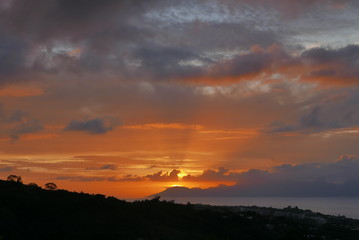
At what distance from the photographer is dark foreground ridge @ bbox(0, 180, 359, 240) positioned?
119 ft

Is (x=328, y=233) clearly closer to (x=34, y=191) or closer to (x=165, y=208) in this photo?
(x=165, y=208)

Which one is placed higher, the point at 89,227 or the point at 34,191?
the point at 34,191

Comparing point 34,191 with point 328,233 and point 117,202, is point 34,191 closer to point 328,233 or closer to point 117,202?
point 117,202

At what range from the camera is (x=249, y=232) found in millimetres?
47656

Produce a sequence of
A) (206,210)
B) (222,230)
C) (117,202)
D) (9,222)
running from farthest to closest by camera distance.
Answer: (206,210) < (117,202) < (222,230) < (9,222)

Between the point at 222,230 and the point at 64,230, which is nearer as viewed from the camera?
the point at 64,230

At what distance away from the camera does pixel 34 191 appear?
159 feet

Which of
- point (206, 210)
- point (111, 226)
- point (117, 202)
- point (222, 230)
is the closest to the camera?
point (111, 226)

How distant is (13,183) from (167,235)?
71.6ft

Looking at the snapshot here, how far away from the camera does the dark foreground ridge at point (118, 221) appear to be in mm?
36375

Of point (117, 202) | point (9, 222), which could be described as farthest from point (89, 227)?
point (117, 202)

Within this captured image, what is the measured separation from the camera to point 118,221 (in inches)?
1619

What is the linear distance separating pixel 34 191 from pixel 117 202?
31.0 ft

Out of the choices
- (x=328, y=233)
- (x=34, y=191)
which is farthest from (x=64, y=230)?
(x=328, y=233)
